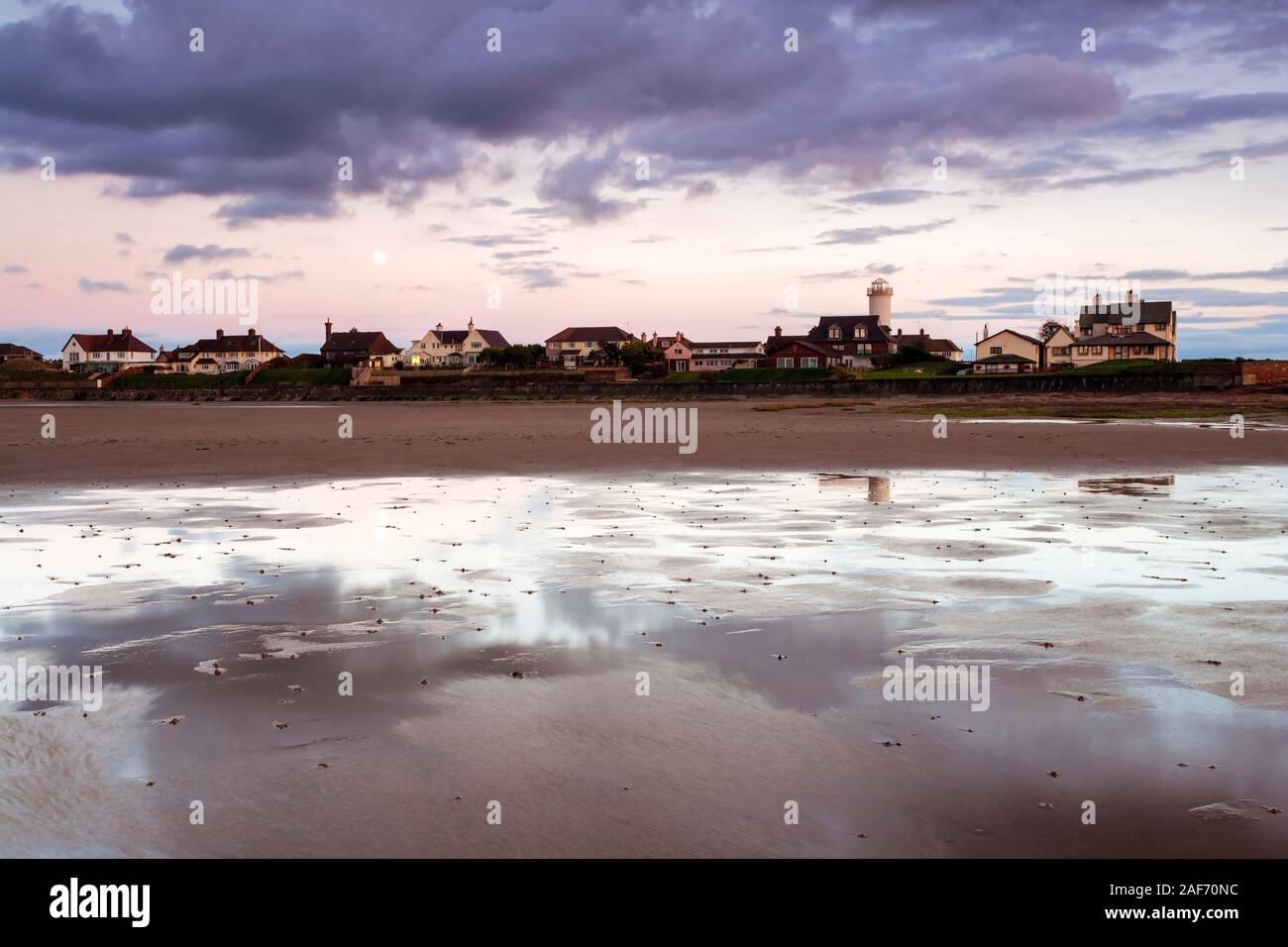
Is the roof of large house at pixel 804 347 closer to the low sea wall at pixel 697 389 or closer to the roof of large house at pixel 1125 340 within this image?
the roof of large house at pixel 1125 340

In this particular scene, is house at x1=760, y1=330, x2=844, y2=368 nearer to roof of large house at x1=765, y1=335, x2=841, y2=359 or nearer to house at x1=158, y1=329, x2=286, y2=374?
roof of large house at x1=765, y1=335, x2=841, y2=359

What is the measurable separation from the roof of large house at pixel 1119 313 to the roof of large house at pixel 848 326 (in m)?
27.6

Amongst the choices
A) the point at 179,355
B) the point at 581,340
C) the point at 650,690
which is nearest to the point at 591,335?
the point at 581,340

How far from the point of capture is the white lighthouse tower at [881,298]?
166 meters

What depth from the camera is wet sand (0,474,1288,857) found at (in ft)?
19.4

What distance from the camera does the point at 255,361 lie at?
188875 millimetres

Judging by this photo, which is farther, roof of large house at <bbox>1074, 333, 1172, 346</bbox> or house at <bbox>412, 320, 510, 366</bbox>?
house at <bbox>412, 320, 510, 366</bbox>

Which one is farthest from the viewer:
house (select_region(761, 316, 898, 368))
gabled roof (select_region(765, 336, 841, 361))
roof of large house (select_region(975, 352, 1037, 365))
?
house (select_region(761, 316, 898, 368))

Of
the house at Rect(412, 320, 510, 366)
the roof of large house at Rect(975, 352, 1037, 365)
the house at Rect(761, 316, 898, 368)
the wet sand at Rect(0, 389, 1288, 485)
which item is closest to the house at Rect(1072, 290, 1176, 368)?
the roof of large house at Rect(975, 352, 1037, 365)

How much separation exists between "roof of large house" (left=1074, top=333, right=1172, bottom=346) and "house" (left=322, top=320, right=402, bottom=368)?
113 metres

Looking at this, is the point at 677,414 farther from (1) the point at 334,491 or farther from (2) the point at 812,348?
(2) the point at 812,348

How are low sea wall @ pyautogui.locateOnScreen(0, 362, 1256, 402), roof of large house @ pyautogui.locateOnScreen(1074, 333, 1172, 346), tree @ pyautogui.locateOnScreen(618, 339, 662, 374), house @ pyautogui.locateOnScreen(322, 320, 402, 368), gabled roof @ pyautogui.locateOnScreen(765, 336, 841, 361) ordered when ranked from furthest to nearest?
house @ pyautogui.locateOnScreen(322, 320, 402, 368)
gabled roof @ pyautogui.locateOnScreen(765, 336, 841, 361)
tree @ pyautogui.locateOnScreen(618, 339, 662, 374)
roof of large house @ pyautogui.locateOnScreen(1074, 333, 1172, 346)
low sea wall @ pyautogui.locateOnScreen(0, 362, 1256, 402)

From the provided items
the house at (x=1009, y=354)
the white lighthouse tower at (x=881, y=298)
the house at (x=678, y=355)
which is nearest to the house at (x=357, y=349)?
the house at (x=678, y=355)

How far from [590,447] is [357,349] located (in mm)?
152553
